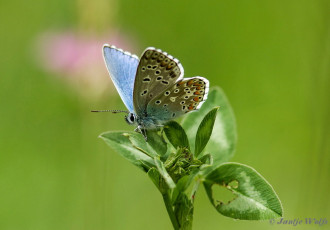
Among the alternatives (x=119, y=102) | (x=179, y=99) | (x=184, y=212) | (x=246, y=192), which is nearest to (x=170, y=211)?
(x=184, y=212)

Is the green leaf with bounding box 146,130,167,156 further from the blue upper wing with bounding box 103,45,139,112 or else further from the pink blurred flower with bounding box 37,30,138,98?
the pink blurred flower with bounding box 37,30,138,98

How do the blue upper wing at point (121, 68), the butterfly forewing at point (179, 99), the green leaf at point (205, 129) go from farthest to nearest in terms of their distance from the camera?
the blue upper wing at point (121, 68), the butterfly forewing at point (179, 99), the green leaf at point (205, 129)

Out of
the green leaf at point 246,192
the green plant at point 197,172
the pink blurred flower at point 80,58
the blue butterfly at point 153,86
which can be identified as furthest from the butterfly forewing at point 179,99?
the pink blurred flower at point 80,58

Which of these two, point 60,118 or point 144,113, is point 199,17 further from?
point 144,113

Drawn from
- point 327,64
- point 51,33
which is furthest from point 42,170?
point 327,64

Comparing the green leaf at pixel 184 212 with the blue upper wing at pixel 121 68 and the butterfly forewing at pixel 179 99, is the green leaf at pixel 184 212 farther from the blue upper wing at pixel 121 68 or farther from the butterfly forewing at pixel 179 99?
the blue upper wing at pixel 121 68

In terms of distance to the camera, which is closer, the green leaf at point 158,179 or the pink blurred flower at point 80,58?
the green leaf at point 158,179
